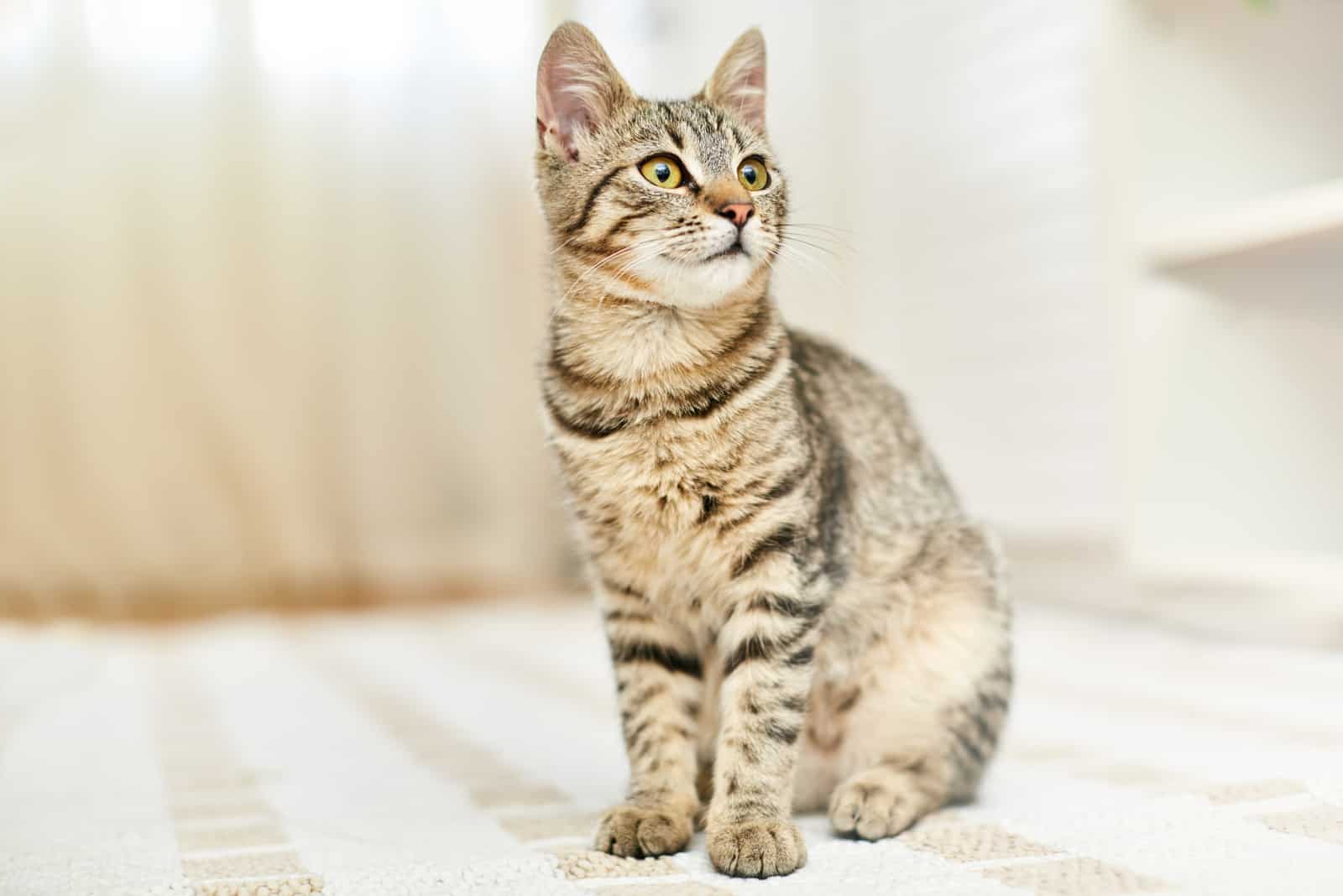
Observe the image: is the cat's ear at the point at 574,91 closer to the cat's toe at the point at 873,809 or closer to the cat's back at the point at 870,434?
the cat's back at the point at 870,434

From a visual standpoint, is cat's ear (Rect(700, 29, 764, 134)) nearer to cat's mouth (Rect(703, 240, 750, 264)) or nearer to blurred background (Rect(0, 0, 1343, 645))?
cat's mouth (Rect(703, 240, 750, 264))

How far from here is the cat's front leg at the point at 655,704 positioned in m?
1.23

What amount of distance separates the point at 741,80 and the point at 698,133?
0.56ft

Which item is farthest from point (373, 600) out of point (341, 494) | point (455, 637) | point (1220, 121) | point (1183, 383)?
point (1220, 121)

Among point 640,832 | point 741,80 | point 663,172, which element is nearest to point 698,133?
point 663,172

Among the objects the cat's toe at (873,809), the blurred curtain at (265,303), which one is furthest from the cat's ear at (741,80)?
the blurred curtain at (265,303)

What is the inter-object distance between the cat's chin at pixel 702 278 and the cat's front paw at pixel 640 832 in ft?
1.66

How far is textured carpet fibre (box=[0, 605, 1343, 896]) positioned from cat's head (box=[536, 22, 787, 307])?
1.86 feet

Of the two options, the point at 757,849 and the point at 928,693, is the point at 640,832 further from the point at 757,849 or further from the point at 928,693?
the point at 928,693

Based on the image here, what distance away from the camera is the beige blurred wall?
2.97 metres

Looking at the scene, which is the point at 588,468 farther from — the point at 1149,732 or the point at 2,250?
the point at 2,250

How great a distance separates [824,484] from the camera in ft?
4.27

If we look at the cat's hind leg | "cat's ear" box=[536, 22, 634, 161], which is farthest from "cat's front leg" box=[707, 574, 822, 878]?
"cat's ear" box=[536, 22, 634, 161]

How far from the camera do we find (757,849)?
1.07m
